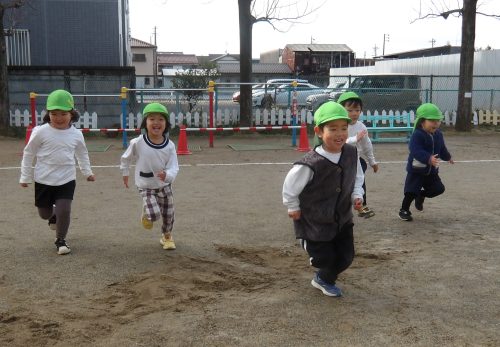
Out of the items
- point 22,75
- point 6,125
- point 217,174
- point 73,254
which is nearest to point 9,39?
point 22,75

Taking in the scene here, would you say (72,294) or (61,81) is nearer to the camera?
(72,294)

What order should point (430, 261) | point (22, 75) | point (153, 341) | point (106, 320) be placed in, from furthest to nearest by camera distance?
point (22, 75)
point (430, 261)
point (106, 320)
point (153, 341)

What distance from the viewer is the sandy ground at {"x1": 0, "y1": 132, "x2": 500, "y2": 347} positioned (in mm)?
3457

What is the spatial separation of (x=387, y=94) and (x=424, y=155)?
562 inches

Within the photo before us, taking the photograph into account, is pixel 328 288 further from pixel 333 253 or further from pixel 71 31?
pixel 71 31

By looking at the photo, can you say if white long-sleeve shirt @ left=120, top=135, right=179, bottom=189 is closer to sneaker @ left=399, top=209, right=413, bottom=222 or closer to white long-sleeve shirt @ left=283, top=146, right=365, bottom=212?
white long-sleeve shirt @ left=283, top=146, right=365, bottom=212

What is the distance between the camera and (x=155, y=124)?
515 centimetres

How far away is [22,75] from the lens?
18328 millimetres

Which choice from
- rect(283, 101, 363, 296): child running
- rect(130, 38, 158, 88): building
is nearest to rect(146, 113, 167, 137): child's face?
rect(283, 101, 363, 296): child running

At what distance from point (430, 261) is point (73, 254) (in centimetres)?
321

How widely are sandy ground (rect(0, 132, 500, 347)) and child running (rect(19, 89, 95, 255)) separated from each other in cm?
37

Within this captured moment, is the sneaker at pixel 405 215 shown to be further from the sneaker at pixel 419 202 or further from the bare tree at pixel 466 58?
the bare tree at pixel 466 58

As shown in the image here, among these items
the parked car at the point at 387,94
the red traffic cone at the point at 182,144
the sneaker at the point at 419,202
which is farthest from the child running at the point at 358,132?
the parked car at the point at 387,94

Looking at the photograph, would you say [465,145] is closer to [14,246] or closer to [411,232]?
[411,232]
